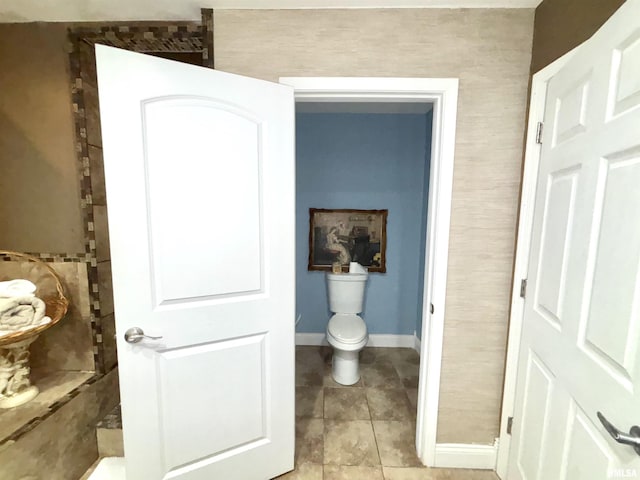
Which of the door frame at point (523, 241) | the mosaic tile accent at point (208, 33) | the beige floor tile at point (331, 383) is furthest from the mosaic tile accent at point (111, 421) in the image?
the door frame at point (523, 241)

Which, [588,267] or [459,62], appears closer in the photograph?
[588,267]

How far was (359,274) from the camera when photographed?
102 inches

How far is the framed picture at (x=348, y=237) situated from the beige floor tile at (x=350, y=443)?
1.26m

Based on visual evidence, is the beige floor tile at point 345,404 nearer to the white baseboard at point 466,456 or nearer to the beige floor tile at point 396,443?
the beige floor tile at point 396,443

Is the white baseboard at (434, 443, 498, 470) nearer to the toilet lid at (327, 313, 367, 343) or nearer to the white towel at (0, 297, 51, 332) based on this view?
the toilet lid at (327, 313, 367, 343)

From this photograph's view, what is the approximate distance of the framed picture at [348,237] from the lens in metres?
2.72

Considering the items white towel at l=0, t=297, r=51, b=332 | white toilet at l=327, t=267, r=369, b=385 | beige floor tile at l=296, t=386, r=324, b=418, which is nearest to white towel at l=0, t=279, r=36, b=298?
white towel at l=0, t=297, r=51, b=332

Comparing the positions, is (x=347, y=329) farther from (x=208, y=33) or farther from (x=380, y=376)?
(x=208, y=33)

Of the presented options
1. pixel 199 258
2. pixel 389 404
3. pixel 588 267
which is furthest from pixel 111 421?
pixel 588 267

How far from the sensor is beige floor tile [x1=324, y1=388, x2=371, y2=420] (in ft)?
6.39

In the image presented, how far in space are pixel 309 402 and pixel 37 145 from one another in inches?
89.8

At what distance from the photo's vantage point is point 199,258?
A: 121cm

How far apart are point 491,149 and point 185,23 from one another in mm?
1627

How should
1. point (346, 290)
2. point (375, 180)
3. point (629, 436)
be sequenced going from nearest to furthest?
1. point (629, 436)
2. point (346, 290)
3. point (375, 180)
